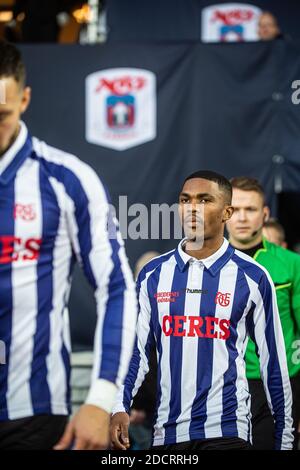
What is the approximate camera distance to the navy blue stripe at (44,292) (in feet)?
6.03

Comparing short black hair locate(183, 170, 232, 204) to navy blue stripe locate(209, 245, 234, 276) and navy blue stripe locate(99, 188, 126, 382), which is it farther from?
navy blue stripe locate(99, 188, 126, 382)

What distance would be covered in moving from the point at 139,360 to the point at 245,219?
446 mm

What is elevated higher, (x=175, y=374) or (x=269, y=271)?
(x=269, y=271)

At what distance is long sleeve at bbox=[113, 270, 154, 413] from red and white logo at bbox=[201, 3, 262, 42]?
2761mm

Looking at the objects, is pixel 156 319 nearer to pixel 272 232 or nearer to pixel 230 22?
pixel 272 232

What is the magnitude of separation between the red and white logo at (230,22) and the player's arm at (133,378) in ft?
9.11

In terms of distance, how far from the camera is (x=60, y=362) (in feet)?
6.16

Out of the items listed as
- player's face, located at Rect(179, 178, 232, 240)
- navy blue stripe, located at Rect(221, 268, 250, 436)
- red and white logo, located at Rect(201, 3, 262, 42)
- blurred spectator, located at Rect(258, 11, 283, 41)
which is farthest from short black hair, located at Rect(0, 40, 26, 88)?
red and white logo, located at Rect(201, 3, 262, 42)

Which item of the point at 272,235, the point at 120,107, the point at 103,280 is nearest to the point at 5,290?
the point at 103,280

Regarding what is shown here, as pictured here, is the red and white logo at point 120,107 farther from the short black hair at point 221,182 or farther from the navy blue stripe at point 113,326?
the navy blue stripe at point 113,326

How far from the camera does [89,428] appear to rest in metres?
1.66

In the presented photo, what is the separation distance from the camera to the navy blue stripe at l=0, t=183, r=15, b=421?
1.83 metres

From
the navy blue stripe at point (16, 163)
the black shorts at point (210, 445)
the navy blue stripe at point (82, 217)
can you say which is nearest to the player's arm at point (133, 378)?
the black shorts at point (210, 445)
